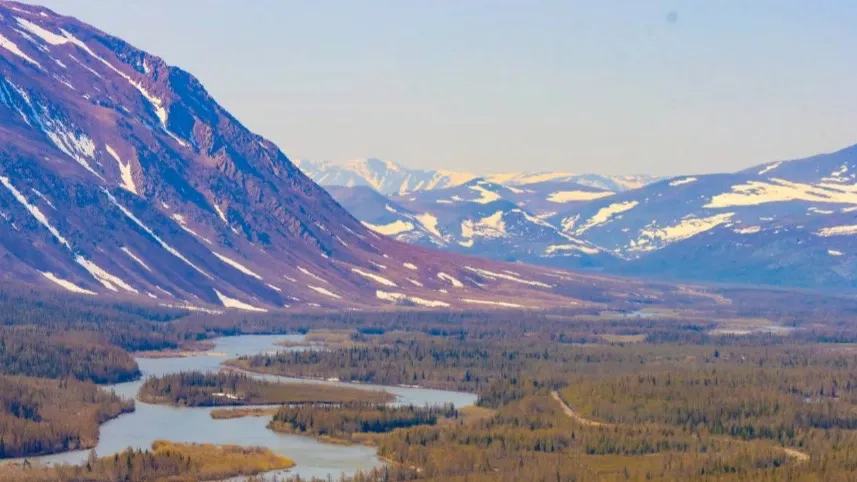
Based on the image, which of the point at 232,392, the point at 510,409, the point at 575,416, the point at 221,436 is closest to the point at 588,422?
the point at 575,416

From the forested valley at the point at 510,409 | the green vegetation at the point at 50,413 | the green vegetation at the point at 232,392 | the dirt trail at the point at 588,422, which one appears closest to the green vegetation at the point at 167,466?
the forested valley at the point at 510,409

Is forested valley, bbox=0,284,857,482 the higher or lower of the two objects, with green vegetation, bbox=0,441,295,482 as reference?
higher

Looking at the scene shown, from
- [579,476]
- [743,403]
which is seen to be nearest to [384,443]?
[579,476]

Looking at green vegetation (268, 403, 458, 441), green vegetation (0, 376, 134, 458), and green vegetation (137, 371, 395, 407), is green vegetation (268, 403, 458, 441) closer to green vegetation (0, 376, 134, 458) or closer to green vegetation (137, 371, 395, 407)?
green vegetation (137, 371, 395, 407)

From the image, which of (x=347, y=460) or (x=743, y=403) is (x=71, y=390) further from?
(x=743, y=403)

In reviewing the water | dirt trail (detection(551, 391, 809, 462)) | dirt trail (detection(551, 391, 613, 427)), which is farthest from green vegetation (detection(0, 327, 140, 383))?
dirt trail (detection(551, 391, 613, 427))
